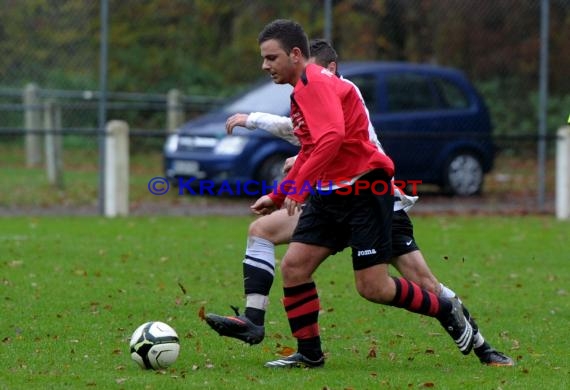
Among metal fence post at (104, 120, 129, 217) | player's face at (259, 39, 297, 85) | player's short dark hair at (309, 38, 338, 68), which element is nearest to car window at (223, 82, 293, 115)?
metal fence post at (104, 120, 129, 217)

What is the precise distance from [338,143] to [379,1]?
11.6 m

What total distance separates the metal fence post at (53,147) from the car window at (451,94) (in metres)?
5.31

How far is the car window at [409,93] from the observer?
1664 cm

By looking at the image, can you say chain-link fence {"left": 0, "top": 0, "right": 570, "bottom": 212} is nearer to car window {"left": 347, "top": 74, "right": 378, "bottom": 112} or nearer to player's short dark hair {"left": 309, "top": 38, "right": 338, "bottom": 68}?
car window {"left": 347, "top": 74, "right": 378, "bottom": 112}

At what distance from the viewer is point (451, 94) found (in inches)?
679

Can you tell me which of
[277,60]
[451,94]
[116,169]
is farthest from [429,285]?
[451,94]

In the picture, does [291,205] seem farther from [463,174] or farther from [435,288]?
[463,174]

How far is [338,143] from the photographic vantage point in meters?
6.05

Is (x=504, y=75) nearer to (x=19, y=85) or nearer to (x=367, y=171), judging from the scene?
(x=19, y=85)

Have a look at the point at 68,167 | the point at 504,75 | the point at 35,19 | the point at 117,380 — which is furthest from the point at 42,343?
the point at 504,75

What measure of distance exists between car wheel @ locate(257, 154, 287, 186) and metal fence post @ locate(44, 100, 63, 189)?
304 centimetres

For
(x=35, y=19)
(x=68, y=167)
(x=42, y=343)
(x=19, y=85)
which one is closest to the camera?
(x=42, y=343)

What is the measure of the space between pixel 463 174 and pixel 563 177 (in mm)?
1607

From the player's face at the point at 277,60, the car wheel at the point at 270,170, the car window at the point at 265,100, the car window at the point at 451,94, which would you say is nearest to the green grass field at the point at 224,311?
the player's face at the point at 277,60
